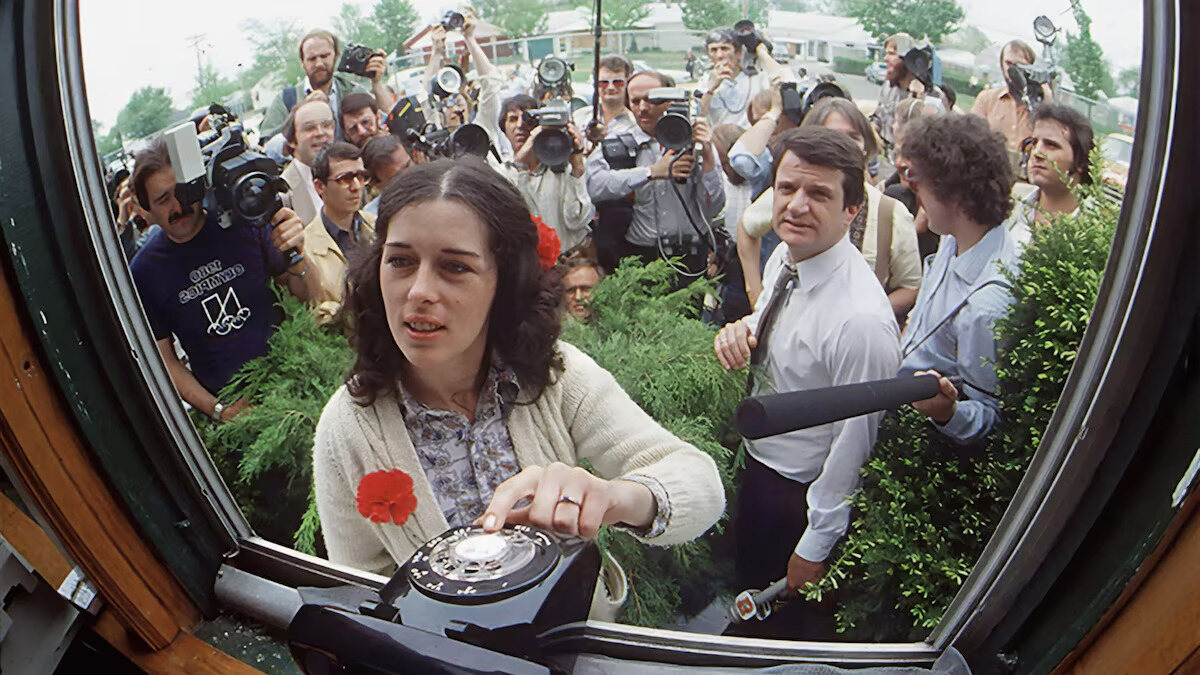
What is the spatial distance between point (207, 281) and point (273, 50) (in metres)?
0.47

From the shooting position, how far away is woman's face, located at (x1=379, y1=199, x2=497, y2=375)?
150 cm

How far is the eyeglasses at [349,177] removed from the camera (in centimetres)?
173

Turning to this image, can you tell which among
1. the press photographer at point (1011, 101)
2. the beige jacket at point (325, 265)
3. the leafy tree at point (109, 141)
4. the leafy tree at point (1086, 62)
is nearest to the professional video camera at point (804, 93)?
the press photographer at point (1011, 101)

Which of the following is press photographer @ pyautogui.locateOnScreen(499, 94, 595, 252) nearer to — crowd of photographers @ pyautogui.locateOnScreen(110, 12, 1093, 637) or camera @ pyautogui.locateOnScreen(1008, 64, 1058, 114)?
crowd of photographers @ pyautogui.locateOnScreen(110, 12, 1093, 637)

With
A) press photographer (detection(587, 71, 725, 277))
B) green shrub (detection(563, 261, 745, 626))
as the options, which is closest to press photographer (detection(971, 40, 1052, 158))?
press photographer (detection(587, 71, 725, 277))

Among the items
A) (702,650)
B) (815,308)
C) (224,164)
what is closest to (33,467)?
(224,164)

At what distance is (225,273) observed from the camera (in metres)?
1.87

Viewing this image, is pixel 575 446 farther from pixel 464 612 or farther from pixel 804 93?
pixel 804 93

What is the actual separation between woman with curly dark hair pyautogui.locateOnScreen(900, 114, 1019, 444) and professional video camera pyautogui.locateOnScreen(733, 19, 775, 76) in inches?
10.7

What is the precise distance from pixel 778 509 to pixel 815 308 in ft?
1.12

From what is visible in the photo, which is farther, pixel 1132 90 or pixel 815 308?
pixel 815 308

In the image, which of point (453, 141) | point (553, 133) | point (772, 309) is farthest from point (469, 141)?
point (772, 309)

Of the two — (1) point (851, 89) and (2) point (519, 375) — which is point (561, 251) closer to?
(2) point (519, 375)

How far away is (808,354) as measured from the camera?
1.53m
